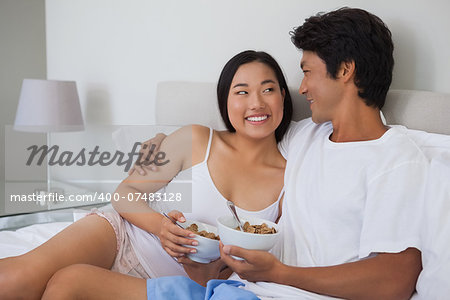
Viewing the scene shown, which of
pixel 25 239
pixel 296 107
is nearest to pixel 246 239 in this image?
pixel 296 107

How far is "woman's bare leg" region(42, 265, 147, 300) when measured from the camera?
1056mm

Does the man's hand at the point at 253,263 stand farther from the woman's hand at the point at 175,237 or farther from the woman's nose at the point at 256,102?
the woman's nose at the point at 256,102

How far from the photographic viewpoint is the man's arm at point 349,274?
3.52ft

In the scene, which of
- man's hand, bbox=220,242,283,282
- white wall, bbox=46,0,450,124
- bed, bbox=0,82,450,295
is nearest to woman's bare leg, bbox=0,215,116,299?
bed, bbox=0,82,450,295

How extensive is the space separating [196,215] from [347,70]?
0.67m

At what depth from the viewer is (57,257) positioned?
126cm

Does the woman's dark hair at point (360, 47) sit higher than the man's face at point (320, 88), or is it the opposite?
the woman's dark hair at point (360, 47)

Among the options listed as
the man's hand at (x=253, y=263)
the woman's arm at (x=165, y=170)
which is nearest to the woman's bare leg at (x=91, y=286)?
the man's hand at (x=253, y=263)

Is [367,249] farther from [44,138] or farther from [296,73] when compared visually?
[44,138]

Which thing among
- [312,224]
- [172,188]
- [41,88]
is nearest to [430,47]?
[312,224]

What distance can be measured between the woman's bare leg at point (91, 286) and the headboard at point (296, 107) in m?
0.90

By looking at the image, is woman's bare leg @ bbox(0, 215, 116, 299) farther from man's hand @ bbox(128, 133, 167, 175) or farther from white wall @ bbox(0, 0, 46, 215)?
white wall @ bbox(0, 0, 46, 215)

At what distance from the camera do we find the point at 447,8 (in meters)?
1.45

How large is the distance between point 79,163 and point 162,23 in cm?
142
